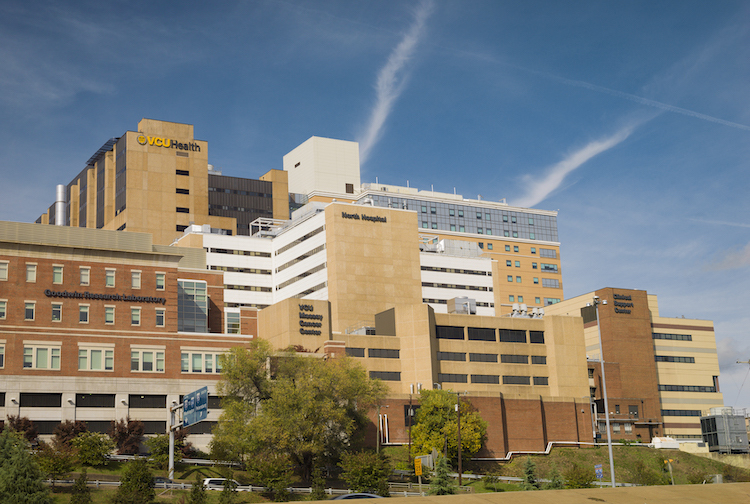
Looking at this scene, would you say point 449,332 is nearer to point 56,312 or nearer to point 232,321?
point 232,321

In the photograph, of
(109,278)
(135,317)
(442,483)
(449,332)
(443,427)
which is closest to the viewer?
(442,483)

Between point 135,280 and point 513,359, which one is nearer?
point 135,280

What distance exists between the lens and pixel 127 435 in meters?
87.0

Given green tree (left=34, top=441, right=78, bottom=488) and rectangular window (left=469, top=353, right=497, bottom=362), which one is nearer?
green tree (left=34, top=441, right=78, bottom=488)

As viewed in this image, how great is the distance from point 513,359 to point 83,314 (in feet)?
213

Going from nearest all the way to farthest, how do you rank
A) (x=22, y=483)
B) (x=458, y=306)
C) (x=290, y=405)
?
1. (x=22, y=483)
2. (x=290, y=405)
3. (x=458, y=306)

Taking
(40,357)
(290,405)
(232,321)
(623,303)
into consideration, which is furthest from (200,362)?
(623,303)

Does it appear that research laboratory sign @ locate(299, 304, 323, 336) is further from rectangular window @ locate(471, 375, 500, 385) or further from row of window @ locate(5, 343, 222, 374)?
rectangular window @ locate(471, 375, 500, 385)

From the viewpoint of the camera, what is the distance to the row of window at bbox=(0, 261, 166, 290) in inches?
3563

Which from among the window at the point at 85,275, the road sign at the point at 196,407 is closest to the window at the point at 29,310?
the window at the point at 85,275

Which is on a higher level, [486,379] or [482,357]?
[482,357]

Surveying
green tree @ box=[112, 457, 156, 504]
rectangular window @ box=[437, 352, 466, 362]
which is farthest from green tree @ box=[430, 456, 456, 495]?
rectangular window @ box=[437, 352, 466, 362]

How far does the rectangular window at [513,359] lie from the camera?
123812mm

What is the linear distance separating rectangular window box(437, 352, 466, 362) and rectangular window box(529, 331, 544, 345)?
43.8ft
